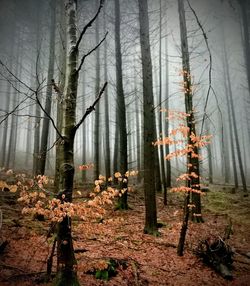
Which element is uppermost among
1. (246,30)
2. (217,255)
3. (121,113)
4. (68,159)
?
(246,30)

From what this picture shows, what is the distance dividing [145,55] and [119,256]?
6.74 meters

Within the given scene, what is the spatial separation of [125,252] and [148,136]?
12.3 ft

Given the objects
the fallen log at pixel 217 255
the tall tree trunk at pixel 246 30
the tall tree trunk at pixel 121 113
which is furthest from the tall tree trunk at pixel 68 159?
the tall tree trunk at pixel 246 30

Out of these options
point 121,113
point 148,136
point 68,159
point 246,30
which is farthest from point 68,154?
point 246,30

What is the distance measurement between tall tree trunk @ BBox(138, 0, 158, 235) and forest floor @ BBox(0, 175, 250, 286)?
65 cm

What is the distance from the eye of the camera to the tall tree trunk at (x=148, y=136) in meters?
8.05

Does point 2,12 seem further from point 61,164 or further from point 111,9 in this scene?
point 61,164

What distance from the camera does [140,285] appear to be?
195 inches

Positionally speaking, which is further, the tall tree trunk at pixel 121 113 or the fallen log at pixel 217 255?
the tall tree trunk at pixel 121 113

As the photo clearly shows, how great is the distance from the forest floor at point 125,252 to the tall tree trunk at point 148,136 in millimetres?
648

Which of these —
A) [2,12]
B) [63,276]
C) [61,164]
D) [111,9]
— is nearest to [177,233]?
[63,276]

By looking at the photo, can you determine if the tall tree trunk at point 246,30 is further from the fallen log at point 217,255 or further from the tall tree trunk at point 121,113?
the fallen log at point 217,255

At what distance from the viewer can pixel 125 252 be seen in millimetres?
6375

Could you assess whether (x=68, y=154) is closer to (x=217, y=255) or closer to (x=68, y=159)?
(x=68, y=159)
